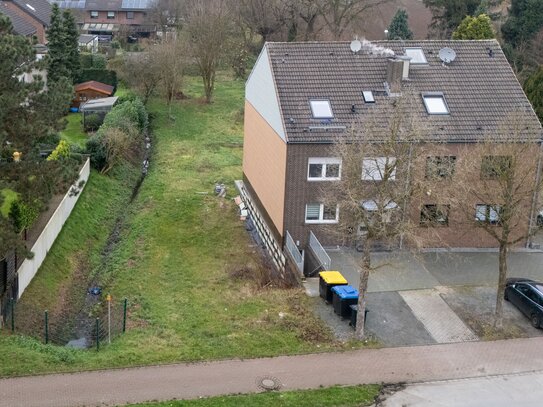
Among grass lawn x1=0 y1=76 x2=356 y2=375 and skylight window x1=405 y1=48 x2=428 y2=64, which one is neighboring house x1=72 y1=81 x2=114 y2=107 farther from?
skylight window x1=405 y1=48 x2=428 y2=64

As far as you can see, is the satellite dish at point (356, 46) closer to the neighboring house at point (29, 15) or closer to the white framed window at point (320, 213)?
the white framed window at point (320, 213)

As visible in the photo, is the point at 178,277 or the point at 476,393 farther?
the point at 178,277

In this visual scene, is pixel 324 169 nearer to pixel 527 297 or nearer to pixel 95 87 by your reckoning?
pixel 527 297

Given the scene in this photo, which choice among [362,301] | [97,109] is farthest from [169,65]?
[362,301]

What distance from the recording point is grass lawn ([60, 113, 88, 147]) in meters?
43.9

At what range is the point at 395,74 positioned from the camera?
29250 millimetres

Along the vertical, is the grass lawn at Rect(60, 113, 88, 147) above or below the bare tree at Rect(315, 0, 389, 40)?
below

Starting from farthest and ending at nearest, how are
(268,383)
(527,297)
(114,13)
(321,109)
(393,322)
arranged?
1. (114,13)
2. (321,109)
3. (527,297)
4. (393,322)
5. (268,383)

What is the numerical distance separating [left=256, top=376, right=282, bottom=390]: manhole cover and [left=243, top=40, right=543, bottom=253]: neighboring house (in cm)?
976

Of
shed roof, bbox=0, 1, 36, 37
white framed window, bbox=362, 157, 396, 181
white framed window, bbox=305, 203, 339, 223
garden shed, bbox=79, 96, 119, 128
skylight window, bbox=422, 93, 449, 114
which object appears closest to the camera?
white framed window, bbox=362, 157, 396, 181

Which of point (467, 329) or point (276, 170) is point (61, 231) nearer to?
point (276, 170)

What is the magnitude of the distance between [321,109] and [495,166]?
818 cm

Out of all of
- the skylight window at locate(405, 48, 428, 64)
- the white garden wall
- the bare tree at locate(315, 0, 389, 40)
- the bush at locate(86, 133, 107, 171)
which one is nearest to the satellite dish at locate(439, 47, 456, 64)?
the skylight window at locate(405, 48, 428, 64)

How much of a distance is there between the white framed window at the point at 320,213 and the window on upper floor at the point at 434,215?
137 inches
